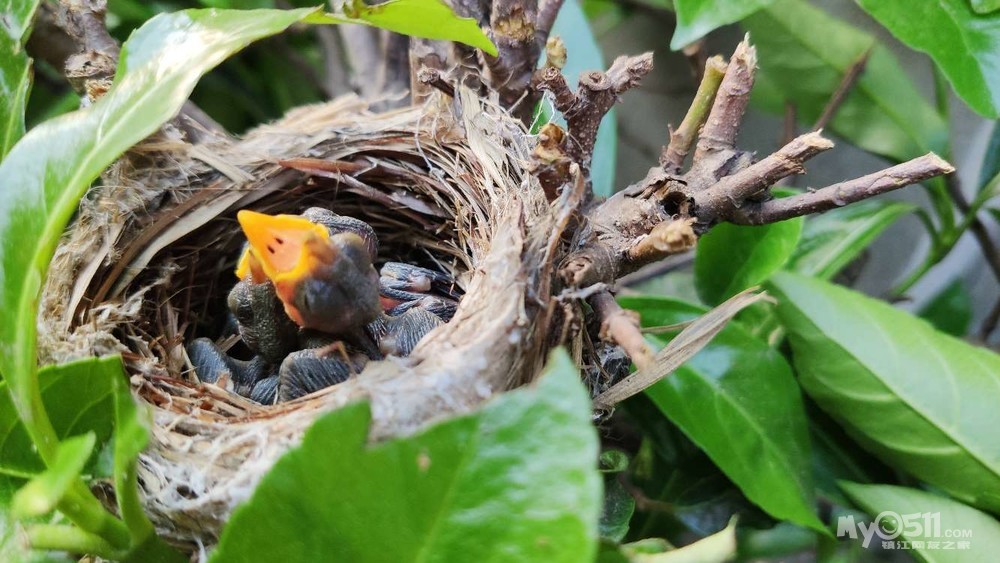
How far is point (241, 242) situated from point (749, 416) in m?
0.67

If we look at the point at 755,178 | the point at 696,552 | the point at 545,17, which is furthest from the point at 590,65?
the point at 696,552

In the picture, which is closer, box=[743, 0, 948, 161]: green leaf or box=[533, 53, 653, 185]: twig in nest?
box=[533, 53, 653, 185]: twig in nest

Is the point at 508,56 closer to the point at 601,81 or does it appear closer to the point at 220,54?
the point at 601,81

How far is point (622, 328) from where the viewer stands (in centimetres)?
49

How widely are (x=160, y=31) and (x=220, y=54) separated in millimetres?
66

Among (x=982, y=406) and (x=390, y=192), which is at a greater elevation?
(x=390, y=192)

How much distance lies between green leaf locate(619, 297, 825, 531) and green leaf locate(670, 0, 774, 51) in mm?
334

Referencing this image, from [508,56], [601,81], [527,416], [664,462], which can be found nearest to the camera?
[527,416]

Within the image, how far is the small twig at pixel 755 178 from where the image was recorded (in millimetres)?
552

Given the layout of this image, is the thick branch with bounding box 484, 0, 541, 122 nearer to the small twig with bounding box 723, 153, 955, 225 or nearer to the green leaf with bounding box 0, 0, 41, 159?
the small twig with bounding box 723, 153, 955, 225

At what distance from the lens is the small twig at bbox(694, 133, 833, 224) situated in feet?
1.81

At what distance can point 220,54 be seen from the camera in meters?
0.48

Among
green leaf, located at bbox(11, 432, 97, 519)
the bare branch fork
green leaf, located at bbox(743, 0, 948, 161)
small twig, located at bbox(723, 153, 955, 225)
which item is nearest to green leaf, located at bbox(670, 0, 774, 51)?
the bare branch fork

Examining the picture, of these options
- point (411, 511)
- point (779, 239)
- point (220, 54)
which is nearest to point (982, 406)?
point (779, 239)
